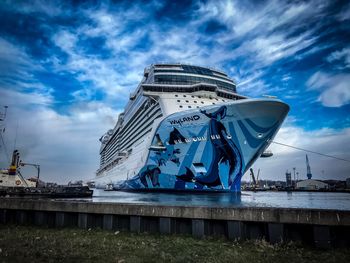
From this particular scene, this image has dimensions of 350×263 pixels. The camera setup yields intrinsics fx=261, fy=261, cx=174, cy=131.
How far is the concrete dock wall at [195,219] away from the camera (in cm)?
773

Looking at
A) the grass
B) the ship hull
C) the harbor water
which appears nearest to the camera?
the grass

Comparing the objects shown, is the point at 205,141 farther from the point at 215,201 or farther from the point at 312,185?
the point at 312,185

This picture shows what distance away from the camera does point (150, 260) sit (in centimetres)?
671

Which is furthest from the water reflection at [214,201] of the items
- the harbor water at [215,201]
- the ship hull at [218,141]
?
the ship hull at [218,141]

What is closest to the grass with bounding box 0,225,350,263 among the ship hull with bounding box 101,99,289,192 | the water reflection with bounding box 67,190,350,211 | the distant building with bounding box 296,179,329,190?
the water reflection with bounding box 67,190,350,211

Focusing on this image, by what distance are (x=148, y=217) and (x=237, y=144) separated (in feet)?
62.9

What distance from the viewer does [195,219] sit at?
9.27 m

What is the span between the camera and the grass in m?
6.75

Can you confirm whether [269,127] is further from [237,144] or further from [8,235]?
[8,235]

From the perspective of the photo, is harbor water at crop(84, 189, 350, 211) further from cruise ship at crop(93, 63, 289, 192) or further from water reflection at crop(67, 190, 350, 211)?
cruise ship at crop(93, 63, 289, 192)

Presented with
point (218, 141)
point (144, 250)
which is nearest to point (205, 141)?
point (218, 141)

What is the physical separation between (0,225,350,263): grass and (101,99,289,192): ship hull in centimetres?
1897

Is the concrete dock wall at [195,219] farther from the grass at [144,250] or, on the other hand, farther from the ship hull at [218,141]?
the ship hull at [218,141]

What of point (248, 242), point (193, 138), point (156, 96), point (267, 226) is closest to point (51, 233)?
point (248, 242)
